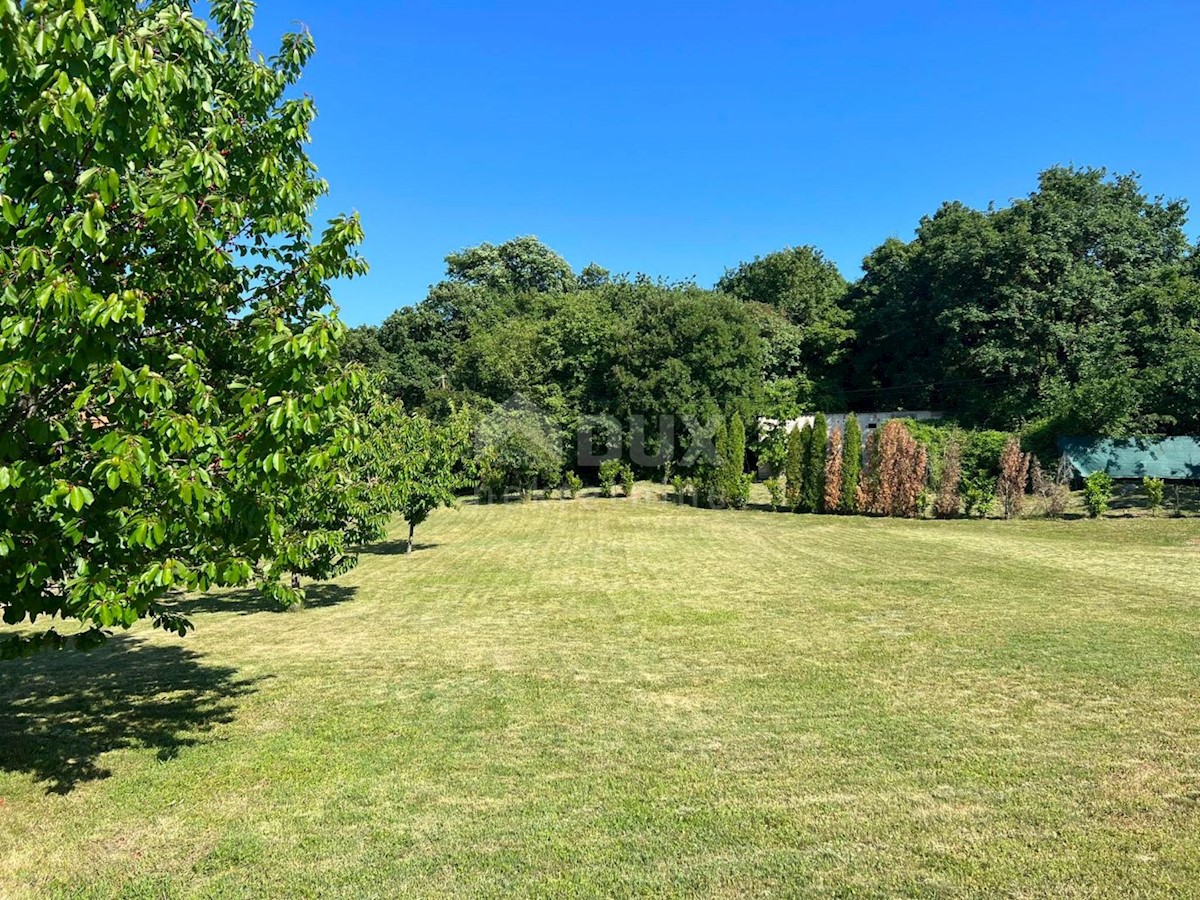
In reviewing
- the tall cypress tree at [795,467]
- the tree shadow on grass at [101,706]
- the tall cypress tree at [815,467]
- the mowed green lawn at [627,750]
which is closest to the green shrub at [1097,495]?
the tall cypress tree at [815,467]

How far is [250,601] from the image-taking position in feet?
45.4

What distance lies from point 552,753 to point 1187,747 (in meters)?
4.90

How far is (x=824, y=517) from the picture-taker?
2598 centimetres

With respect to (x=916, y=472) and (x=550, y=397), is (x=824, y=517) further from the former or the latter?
(x=550, y=397)

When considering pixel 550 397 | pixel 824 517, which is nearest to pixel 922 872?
pixel 824 517

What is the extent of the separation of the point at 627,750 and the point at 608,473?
93.6ft

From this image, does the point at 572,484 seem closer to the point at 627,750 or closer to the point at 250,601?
the point at 250,601

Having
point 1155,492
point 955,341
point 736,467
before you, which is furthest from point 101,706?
point 955,341

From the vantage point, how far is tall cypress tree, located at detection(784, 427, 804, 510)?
27797mm

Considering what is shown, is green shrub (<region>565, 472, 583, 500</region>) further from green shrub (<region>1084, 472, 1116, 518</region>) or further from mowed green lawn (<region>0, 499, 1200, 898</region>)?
mowed green lawn (<region>0, 499, 1200, 898</region>)

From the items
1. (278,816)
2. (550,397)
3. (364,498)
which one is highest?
(550,397)

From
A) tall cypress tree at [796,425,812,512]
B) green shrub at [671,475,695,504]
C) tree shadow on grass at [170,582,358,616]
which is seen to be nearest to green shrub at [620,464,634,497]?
green shrub at [671,475,695,504]

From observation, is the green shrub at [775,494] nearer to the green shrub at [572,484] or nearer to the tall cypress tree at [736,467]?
the tall cypress tree at [736,467]

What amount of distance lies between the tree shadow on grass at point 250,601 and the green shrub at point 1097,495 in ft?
71.2
